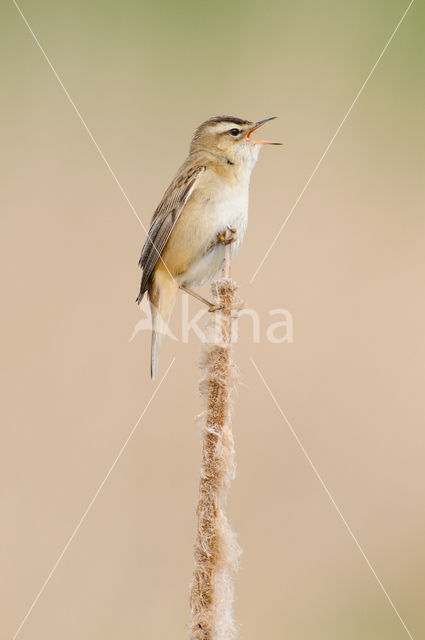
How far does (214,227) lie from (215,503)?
2310 mm

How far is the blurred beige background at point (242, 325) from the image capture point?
3.76m

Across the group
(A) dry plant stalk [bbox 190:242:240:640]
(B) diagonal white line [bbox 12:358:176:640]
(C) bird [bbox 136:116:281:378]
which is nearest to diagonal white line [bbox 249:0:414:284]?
(C) bird [bbox 136:116:281:378]

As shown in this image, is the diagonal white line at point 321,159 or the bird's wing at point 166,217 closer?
the bird's wing at point 166,217

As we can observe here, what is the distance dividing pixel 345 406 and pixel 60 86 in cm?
305

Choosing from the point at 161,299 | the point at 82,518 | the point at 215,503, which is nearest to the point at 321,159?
the point at 161,299

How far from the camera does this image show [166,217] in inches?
157

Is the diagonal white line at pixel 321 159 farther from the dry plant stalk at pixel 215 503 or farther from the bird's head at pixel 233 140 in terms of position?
the dry plant stalk at pixel 215 503

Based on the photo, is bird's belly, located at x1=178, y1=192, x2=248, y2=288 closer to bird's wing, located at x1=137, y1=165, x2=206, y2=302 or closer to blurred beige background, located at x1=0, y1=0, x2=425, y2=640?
bird's wing, located at x1=137, y1=165, x2=206, y2=302

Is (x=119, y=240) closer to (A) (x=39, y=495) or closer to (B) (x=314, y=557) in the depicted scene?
(A) (x=39, y=495)

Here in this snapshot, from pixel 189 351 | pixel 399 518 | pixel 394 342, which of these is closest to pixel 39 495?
pixel 189 351

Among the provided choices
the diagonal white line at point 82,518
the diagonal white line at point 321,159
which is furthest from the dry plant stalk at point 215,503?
the diagonal white line at point 321,159

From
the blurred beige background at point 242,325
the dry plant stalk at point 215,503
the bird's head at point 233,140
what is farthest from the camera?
the bird's head at point 233,140

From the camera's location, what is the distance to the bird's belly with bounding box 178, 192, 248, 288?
3869 mm

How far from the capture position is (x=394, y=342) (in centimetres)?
466
